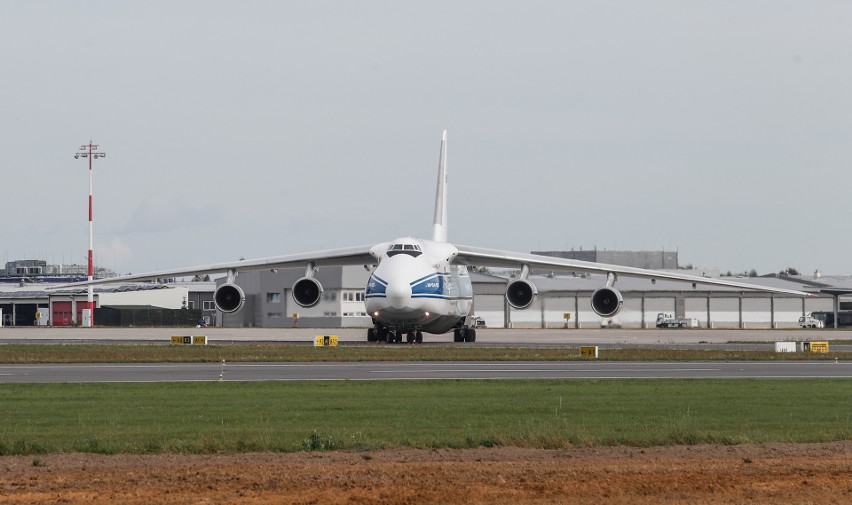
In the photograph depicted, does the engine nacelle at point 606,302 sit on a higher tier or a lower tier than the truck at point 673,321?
higher

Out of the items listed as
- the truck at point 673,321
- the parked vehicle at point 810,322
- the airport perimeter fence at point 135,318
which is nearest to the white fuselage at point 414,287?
the truck at point 673,321

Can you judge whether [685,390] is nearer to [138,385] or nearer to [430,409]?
[430,409]

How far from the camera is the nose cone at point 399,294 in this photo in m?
40.0

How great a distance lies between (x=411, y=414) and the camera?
17969 mm

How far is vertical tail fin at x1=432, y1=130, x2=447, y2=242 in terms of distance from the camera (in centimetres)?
4981

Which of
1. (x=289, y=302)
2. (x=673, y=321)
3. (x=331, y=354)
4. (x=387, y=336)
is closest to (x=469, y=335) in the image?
(x=387, y=336)

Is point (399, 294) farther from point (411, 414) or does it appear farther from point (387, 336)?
point (411, 414)

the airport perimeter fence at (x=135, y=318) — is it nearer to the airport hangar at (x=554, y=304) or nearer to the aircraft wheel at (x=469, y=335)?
the airport hangar at (x=554, y=304)

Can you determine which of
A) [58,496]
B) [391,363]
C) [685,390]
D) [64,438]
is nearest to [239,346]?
[391,363]

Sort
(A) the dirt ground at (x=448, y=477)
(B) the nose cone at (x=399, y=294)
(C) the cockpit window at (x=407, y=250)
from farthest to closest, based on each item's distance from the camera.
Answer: (C) the cockpit window at (x=407, y=250), (B) the nose cone at (x=399, y=294), (A) the dirt ground at (x=448, y=477)

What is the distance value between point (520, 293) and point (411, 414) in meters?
26.2

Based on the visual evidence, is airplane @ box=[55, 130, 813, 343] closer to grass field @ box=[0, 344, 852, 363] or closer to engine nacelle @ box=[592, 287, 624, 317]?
engine nacelle @ box=[592, 287, 624, 317]

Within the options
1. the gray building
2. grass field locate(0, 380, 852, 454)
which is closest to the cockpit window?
grass field locate(0, 380, 852, 454)

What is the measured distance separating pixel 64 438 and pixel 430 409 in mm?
5718
